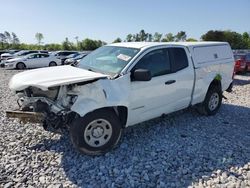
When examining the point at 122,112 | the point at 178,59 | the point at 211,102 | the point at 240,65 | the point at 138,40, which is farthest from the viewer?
the point at 138,40

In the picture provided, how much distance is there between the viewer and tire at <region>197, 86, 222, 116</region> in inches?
253

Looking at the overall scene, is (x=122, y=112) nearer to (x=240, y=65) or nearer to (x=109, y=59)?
(x=109, y=59)

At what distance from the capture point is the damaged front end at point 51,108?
407 centimetres

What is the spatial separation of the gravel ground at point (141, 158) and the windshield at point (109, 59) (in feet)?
4.38

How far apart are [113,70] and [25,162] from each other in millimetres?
2025

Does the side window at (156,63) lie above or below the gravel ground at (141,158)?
above

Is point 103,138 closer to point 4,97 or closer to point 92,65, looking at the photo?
point 92,65

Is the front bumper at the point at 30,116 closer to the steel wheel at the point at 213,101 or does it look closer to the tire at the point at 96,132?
the tire at the point at 96,132

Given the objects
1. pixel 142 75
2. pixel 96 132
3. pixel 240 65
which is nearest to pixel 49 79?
pixel 96 132

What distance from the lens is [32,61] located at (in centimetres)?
2220

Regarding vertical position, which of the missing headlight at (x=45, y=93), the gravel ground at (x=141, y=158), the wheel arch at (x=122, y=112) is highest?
the missing headlight at (x=45, y=93)

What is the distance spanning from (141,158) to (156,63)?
1.81 m

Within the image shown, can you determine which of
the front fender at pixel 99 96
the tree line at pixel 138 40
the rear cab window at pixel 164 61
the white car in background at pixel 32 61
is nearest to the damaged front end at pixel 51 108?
the front fender at pixel 99 96

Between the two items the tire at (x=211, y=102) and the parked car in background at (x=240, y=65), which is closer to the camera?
the tire at (x=211, y=102)
